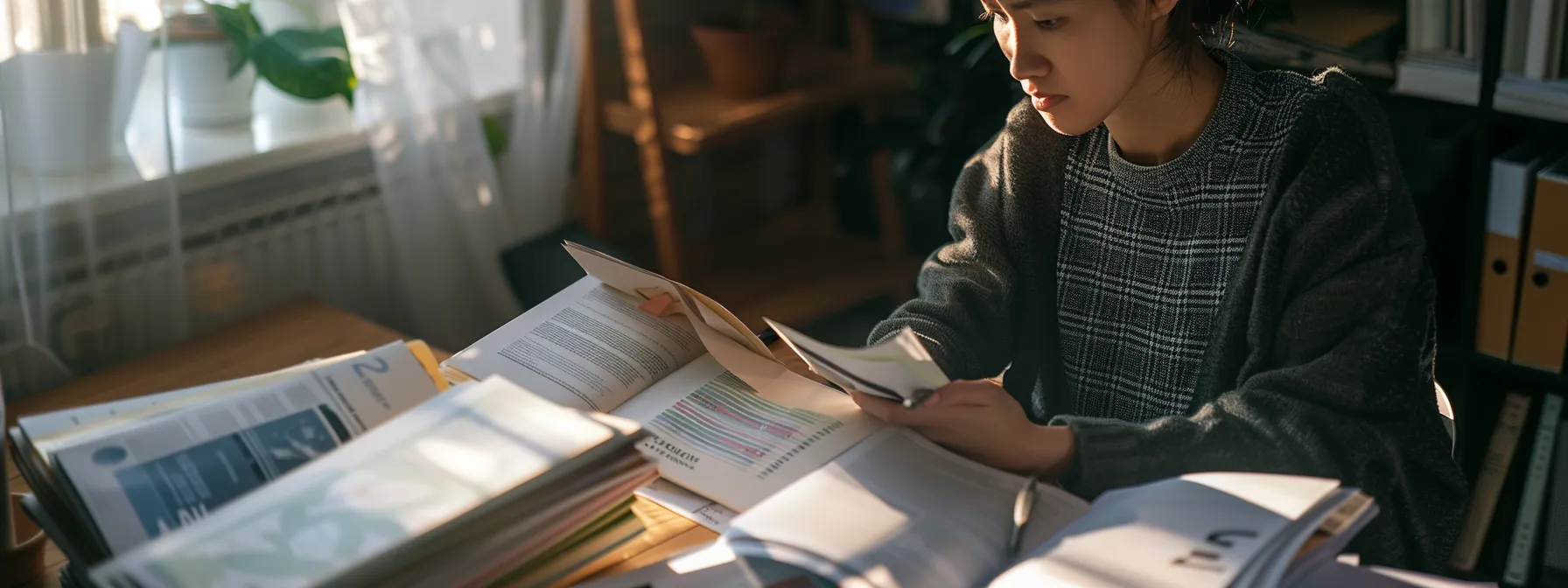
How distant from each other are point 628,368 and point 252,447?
0.32 meters

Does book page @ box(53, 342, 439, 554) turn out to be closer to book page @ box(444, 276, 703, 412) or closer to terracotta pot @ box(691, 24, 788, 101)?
book page @ box(444, 276, 703, 412)

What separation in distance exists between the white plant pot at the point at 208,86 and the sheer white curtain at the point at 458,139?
16 cm

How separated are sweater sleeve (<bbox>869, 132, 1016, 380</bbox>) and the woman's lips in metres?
0.19

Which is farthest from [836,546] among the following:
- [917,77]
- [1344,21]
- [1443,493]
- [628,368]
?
[917,77]

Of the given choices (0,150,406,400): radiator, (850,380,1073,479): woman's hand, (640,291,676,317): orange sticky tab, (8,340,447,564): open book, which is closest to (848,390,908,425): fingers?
(850,380,1073,479): woman's hand

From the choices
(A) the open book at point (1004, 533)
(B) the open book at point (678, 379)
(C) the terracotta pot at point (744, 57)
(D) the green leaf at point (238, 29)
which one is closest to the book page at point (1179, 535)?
(A) the open book at point (1004, 533)

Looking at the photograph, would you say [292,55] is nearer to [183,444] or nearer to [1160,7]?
[183,444]

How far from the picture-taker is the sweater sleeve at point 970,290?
3.80ft

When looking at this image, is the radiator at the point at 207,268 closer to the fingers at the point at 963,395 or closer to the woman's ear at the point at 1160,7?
the fingers at the point at 963,395

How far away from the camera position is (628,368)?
1.09 metres

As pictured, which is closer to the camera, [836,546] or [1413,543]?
[836,546]

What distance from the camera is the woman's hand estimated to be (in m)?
0.93

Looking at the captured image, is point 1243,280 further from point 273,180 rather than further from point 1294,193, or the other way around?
point 273,180

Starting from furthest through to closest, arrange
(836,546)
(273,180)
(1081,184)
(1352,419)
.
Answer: (273,180) < (1081,184) < (1352,419) < (836,546)
